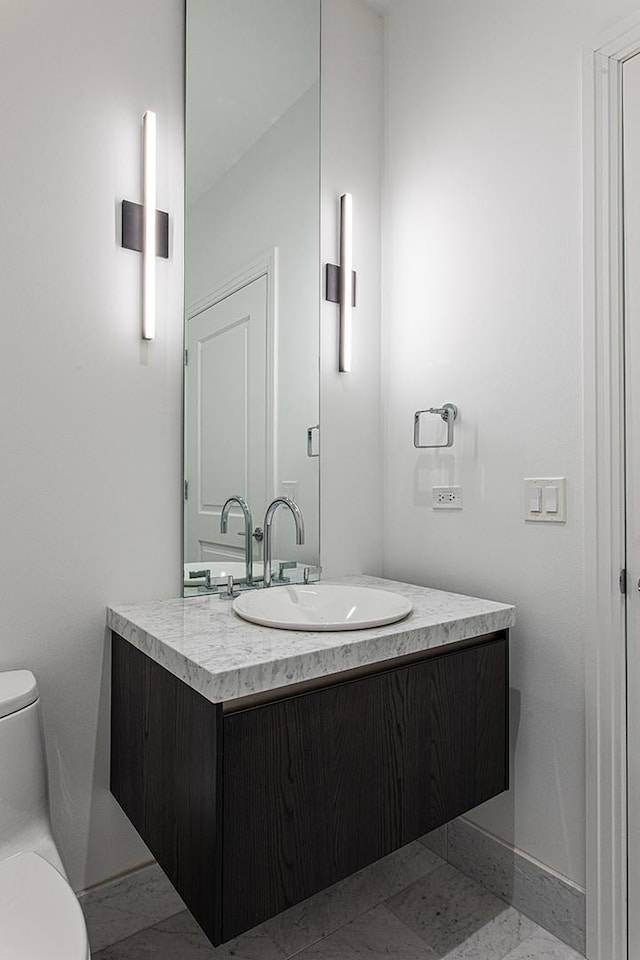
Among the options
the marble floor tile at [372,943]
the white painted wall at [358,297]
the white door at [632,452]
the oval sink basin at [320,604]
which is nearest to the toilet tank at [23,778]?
the oval sink basin at [320,604]

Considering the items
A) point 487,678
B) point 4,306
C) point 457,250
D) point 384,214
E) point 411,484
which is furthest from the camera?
point 384,214

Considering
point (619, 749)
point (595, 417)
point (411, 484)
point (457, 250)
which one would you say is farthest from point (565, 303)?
point (619, 749)

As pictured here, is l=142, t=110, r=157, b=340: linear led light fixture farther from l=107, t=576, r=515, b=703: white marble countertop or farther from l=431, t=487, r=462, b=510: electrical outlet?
l=431, t=487, r=462, b=510: electrical outlet

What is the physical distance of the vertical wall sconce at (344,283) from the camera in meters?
2.01

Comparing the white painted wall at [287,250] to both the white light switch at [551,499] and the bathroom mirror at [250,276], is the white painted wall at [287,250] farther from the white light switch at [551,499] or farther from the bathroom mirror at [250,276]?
the white light switch at [551,499]

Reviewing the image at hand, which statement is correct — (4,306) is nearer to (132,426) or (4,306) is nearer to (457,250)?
(132,426)

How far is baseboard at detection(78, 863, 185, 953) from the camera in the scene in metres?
1.52

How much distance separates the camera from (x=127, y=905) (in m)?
1.56

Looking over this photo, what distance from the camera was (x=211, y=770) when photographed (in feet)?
3.57

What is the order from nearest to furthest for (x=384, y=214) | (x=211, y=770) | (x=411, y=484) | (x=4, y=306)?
(x=211, y=770) < (x=4, y=306) < (x=411, y=484) < (x=384, y=214)

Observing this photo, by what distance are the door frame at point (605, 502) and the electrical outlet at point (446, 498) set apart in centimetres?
42

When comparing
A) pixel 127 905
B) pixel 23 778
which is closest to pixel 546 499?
pixel 23 778

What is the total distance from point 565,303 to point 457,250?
17.3 inches

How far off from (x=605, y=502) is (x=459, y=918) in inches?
45.5
